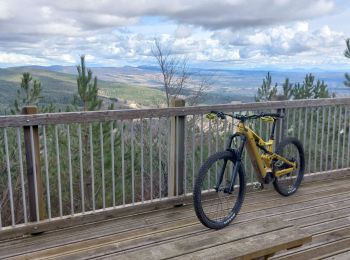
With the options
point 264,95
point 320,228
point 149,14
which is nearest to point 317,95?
point 264,95

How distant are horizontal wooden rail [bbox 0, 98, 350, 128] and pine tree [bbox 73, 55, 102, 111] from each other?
6134mm

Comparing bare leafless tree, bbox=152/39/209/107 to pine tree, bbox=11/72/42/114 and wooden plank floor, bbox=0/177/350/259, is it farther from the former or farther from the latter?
wooden plank floor, bbox=0/177/350/259

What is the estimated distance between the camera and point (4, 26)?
18.8 m

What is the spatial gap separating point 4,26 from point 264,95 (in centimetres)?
1368

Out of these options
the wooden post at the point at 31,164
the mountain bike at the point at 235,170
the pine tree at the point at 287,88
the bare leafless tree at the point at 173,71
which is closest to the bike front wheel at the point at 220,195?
the mountain bike at the point at 235,170

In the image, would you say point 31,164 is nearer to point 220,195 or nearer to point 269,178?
point 220,195

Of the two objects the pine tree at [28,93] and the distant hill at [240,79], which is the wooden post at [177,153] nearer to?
the pine tree at [28,93]

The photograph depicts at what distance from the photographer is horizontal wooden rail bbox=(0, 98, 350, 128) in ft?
10.9

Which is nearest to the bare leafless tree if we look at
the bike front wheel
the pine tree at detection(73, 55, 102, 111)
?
the pine tree at detection(73, 55, 102, 111)

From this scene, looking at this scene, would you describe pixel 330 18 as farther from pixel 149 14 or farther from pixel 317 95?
pixel 149 14

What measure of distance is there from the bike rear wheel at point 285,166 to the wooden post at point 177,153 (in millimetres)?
1097

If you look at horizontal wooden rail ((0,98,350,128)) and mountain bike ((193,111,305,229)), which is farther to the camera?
mountain bike ((193,111,305,229))

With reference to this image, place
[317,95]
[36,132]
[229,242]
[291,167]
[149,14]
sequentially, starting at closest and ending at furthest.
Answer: [229,242] → [36,132] → [291,167] → [317,95] → [149,14]

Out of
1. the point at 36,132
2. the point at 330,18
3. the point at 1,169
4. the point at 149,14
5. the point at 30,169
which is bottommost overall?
the point at 1,169
